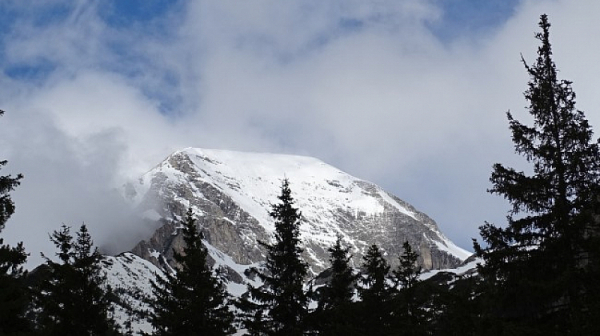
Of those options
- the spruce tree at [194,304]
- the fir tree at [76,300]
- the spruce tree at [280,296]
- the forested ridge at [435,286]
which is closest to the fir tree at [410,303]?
the forested ridge at [435,286]

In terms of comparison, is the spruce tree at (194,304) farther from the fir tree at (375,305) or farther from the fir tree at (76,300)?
the fir tree at (375,305)

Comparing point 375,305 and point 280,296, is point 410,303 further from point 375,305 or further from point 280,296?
point 280,296

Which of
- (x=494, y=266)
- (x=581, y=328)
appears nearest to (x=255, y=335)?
(x=494, y=266)

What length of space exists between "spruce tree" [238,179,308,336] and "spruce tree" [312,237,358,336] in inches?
33.9

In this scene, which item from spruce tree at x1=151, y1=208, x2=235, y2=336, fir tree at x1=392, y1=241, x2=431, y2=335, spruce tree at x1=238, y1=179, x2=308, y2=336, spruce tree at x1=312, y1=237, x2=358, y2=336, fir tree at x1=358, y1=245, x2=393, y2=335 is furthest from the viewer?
fir tree at x1=358, y1=245, x2=393, y2=335

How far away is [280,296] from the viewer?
96.0ft

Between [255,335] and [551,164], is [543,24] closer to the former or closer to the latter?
[551,164]

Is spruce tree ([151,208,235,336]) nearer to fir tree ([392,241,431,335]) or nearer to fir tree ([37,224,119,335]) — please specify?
fir tree ([37,224,119,335])

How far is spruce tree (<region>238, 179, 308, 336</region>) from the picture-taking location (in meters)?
29.0

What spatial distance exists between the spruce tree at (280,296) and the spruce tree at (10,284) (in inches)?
362

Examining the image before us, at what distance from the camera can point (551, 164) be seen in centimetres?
1827

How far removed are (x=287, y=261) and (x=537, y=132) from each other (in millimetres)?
14575

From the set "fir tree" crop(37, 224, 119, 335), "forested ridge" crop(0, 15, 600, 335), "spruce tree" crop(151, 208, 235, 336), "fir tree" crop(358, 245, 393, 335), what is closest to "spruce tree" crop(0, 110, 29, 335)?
"forested ridge" crop(0, 15, 600, 335)

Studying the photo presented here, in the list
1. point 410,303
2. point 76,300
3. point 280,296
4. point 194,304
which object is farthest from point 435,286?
point 76,300
